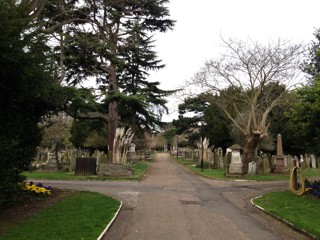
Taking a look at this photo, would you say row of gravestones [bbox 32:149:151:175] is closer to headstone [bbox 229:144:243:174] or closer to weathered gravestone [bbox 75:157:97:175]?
weathered gravestone [bbox 75:157:97:175]

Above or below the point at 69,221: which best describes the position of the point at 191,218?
below

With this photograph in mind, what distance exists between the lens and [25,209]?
1088 centimetres

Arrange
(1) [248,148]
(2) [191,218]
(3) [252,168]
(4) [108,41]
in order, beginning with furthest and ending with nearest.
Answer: (3) [252,168] → (1) [248,148] → (4) [108,41] → (2) [191,218]

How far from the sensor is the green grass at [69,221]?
302 inches

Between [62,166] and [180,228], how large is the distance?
872 inches

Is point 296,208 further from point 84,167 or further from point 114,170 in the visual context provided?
point 84,167

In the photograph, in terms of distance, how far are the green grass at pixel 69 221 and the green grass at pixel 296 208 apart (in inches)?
198

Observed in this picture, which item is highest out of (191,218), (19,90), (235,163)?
(19,90)

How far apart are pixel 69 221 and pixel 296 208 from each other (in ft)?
24.3

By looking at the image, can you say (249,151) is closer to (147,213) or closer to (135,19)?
(135,19)

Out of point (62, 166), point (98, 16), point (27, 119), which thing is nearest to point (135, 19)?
point (98, 16)

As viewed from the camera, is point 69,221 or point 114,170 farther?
point 114,170

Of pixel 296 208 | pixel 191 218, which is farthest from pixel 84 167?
pixel 296 208

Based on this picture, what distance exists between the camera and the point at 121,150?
27.2 meters
